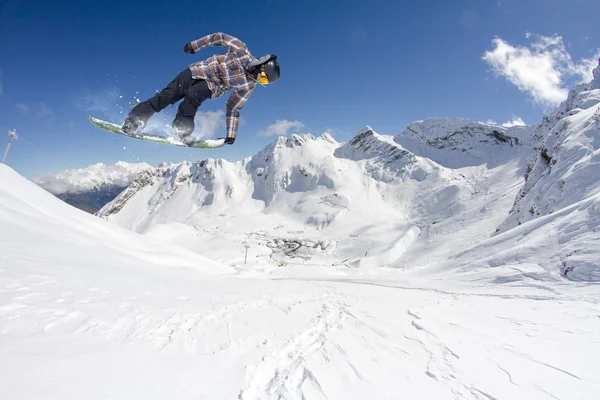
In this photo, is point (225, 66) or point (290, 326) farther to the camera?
point (225, 66)

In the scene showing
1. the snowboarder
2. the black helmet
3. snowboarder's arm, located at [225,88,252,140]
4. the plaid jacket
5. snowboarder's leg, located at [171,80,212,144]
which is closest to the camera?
the black helmet

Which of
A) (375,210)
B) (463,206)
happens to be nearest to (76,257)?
(463,206)

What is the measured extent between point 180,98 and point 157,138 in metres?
1.88

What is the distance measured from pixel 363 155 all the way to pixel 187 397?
12920cm

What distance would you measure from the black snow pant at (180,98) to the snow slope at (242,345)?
12.2 feet

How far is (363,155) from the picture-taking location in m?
126

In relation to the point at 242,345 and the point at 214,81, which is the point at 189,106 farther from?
the point at 242,345

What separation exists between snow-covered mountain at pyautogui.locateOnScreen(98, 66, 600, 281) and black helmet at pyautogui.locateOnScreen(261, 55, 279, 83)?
Result: 35.9 ft

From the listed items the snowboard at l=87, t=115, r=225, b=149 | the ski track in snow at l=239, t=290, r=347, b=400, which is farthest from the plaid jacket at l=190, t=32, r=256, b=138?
the ski track in snow at l=239, t=290, r=347, b=400

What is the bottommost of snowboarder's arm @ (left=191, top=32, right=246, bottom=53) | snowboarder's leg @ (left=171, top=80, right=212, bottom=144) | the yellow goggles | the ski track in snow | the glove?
the ski track in snow

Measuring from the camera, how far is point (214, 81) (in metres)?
6.77

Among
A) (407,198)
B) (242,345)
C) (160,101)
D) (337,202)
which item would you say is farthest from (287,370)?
(407,198)

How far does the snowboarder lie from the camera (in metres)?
6.45

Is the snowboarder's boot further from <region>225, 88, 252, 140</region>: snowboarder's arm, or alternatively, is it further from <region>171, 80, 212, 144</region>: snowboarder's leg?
<region>225, 88, 252, 140</region>: snowboarder's arm
